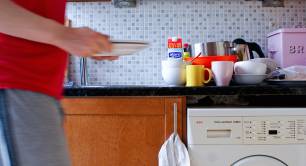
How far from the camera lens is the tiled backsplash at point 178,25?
6.91ft

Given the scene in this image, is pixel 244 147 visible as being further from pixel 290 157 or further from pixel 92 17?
pixel 92 17

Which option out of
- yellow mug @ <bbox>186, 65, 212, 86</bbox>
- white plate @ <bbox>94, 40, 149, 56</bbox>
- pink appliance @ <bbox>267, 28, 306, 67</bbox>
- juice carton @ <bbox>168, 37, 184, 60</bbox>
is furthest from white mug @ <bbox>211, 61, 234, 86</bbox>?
white plate @ <bbox>94, 40, 149, 56</bbox>

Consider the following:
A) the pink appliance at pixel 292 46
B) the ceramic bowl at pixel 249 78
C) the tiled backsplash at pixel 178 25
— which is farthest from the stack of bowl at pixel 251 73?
the tiled backsplash at pixel 178 25

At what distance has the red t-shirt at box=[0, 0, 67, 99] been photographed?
0.69 metres

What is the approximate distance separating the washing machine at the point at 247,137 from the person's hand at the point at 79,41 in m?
0.70

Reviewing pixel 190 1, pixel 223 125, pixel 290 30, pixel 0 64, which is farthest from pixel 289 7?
pixel 0 64

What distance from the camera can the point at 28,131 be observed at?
683 millimetres

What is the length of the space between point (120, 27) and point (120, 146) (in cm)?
91

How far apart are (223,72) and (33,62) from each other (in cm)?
94

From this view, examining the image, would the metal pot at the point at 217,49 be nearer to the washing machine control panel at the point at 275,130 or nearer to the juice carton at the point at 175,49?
the juice carton at the point at 175,49

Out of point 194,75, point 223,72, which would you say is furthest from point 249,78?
point 194,75

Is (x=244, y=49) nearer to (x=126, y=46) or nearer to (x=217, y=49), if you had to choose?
(x=217, y=49)

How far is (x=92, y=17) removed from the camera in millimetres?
2145

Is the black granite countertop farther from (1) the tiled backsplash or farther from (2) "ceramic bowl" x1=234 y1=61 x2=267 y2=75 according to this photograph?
(1) the tiled backsplash
